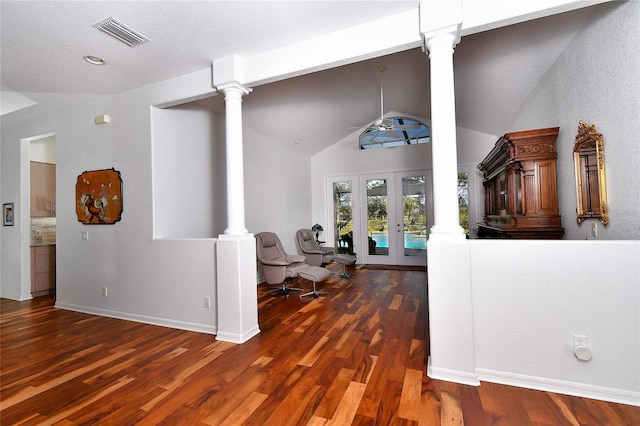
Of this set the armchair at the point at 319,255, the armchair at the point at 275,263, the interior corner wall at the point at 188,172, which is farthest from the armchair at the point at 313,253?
the interior corner wall at the point at 188,172

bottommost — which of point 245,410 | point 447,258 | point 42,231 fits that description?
point 245,410

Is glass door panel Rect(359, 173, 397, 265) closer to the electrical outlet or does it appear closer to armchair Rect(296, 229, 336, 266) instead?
armchair Rect(296, 229, 336, 266)

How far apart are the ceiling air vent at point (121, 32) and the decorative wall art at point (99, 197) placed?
1699 millimetres

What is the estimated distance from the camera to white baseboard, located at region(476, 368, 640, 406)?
182 cm

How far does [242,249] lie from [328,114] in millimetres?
3592

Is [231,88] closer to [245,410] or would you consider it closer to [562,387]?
[245,410]

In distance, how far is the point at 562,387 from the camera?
1.94m

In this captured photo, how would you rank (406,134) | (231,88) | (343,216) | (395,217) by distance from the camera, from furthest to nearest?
(343,216)
(395,217)
(406,134)
(231,88)

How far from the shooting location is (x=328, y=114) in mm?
5555

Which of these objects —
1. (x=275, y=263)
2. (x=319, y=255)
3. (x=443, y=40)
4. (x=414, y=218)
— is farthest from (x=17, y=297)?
(x=414, y=218)

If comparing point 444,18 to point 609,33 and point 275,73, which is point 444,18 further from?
point 275,73

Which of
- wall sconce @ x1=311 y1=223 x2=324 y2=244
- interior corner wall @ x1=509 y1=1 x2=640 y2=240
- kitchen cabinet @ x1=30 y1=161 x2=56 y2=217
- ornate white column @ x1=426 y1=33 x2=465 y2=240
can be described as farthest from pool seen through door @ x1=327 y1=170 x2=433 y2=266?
kitchen cabinet @ x1=30 y1=161 x2=56 y2=217

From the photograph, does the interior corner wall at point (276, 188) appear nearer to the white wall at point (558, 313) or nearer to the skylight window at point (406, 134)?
the skylight window at point (406, 134)

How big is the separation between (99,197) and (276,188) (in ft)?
9.91
